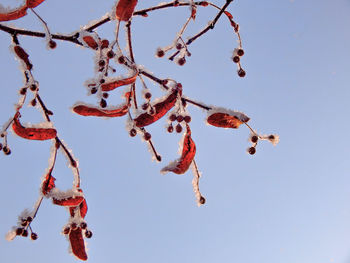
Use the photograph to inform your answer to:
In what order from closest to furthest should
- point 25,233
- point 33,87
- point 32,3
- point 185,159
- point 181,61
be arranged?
point 32,3
point 185,159
point 33,87
point 25,233
point 181,61

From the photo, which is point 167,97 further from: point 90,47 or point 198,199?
point 198,199

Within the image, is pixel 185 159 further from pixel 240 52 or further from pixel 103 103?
pixel 240 52

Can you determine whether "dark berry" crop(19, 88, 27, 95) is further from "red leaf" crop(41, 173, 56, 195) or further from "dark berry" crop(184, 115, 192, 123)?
"dark berry" crop(184, 115, 192, 123)

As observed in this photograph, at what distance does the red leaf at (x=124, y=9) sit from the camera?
1.69 metres

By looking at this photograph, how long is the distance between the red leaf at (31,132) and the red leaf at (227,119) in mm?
1055

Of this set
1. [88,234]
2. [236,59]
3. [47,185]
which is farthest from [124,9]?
[88,234]

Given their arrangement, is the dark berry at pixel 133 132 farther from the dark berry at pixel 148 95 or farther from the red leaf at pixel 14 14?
the red leaf at pixel 14 14

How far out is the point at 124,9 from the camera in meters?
1.72

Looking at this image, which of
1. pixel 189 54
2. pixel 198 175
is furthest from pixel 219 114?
pixel 189 54

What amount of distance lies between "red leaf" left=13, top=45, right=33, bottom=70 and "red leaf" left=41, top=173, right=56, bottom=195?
2.47 feet

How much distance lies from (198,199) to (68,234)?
3.08 ft

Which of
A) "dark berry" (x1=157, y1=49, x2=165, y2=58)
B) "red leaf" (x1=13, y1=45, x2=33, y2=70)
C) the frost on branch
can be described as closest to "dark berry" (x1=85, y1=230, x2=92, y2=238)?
the frost on branch

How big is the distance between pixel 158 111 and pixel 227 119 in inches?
16.9

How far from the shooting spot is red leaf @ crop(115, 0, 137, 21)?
169cm
